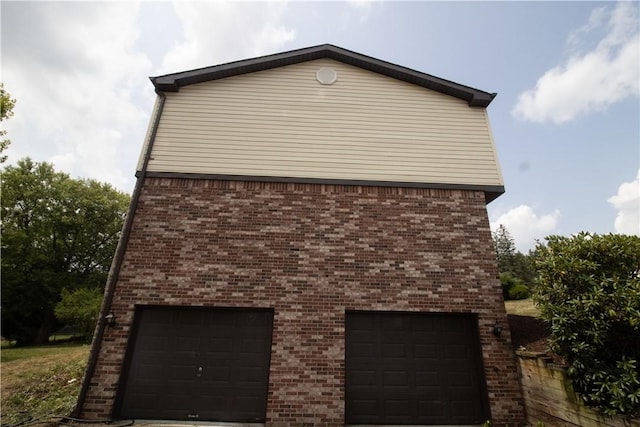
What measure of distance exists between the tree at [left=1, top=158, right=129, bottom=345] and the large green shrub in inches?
1129

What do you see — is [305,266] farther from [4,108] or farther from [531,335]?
[4,108]

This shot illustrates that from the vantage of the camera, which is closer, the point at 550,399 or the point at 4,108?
the point at 550,399

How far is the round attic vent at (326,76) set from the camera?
353 inches

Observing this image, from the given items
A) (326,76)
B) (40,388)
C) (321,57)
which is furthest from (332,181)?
(40,388)

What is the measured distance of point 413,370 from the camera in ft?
22.3

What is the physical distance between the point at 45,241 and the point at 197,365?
1030 inches

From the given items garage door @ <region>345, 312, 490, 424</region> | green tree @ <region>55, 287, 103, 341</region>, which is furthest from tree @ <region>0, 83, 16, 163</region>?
garage door @ <region>345, 312, 490, 424</region>

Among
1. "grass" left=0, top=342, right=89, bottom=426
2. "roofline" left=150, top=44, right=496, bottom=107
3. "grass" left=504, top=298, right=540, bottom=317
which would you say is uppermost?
"roofline" left=150, top=44, right=496, bottom=107

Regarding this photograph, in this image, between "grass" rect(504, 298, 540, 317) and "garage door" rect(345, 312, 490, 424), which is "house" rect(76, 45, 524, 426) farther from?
"grass" rect(504, 298, 540, 317)

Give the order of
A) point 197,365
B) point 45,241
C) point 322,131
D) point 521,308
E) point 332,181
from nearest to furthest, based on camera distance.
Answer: point 197,365 < point 332,181 < point 322,131 < point 521,308 < point 45,241

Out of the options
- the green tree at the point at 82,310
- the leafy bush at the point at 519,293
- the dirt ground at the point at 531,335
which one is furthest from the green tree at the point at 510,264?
the green tree at the point at 82,310

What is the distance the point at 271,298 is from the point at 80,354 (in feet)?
31.7

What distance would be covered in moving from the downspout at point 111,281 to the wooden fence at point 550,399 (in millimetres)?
8185

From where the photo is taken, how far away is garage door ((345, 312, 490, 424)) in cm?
652
